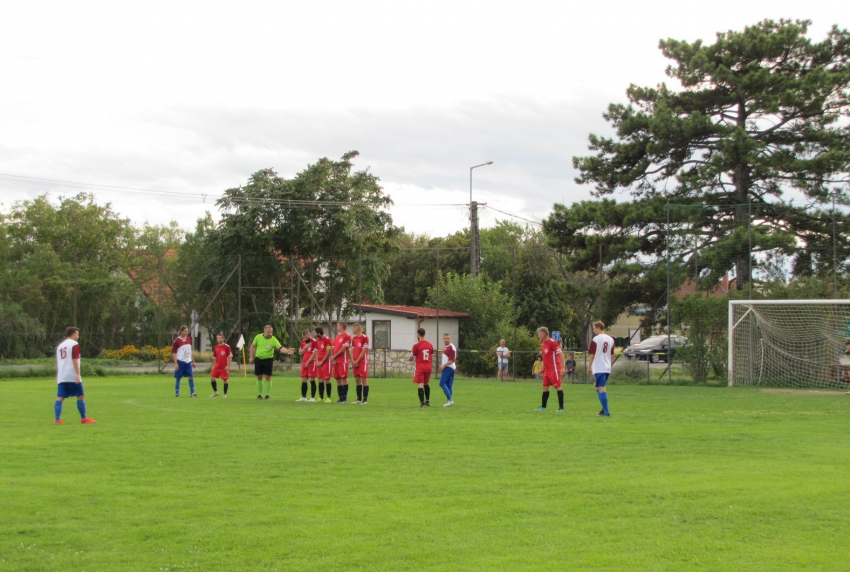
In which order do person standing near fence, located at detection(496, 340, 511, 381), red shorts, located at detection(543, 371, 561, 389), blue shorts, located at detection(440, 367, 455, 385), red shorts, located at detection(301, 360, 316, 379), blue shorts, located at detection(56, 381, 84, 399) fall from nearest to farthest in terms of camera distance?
blue shorts, located at detection(56, 381, 84, 399)
red shorts, located at detection(543, 371, 561, 389)
blue shorts, located at detection(440, 367, 455, 385)
red shorts, located at detection(301, 360, 316, 379)
person standing near fence, located at detection(496, 340, 511, 381)

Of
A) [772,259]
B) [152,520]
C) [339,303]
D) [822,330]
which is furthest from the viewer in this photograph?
[339,303]

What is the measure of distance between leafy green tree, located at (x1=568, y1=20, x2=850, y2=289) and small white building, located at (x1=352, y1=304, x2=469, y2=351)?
23.8 ft

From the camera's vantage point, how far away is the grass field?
5.88 m

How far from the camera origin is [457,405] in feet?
60.6

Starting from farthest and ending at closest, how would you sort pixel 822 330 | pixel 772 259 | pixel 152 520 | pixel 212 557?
pixel 772 259 < pixel 822 330 < pixel 152 520 < pixel 212 557

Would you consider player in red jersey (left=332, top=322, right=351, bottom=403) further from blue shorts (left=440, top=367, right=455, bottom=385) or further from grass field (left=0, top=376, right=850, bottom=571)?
grass field (left=0, top=376, right=850, bottom=571)

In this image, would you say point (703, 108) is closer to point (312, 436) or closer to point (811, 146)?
point (811, 146)

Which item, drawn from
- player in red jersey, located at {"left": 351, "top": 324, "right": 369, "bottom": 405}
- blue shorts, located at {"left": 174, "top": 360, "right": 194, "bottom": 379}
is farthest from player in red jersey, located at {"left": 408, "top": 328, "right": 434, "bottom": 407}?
blue shorts, located at {"left": 174, "top": 360, "right": 194, "bottom": 379}

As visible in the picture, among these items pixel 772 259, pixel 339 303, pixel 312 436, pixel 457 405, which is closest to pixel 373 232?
pixel 339 303

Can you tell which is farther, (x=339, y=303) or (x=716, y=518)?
(x=339, y=303)

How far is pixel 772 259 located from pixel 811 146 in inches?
208

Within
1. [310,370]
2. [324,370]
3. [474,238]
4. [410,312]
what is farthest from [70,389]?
[474,238]

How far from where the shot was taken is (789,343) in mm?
27453

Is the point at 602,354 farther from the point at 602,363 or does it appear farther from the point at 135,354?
the point at 135,354
